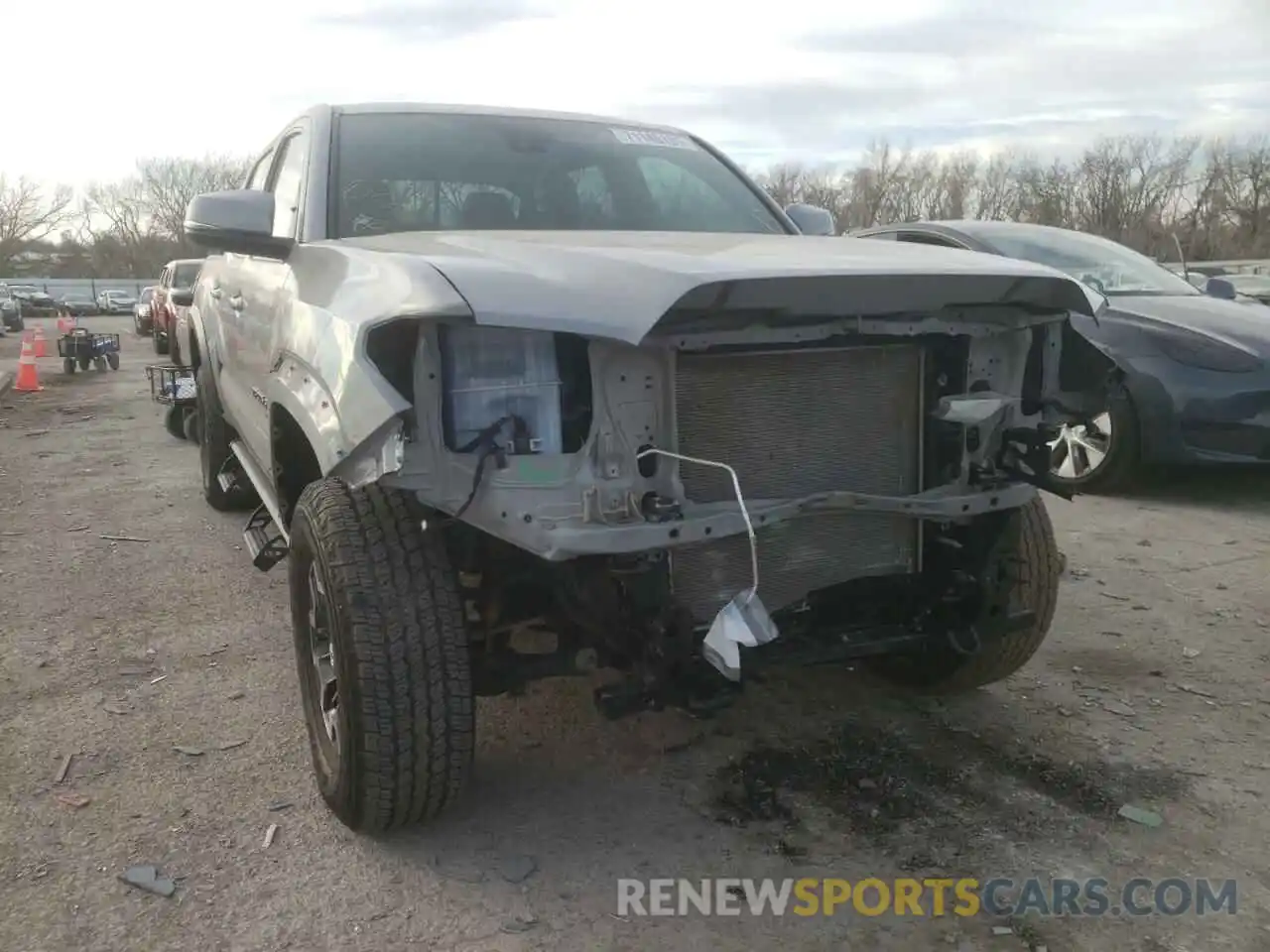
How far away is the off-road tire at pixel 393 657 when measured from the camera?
7.93 feet

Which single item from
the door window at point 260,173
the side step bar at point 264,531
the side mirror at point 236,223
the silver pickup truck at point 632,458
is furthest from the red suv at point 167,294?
the silver pickup truck at point 632,458

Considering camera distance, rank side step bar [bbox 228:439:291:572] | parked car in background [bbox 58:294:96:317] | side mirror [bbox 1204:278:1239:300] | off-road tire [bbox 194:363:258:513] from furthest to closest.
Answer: parked car in background [bbox 58:294:96:317], side mirror [bbox 1204:278:1239:300], off-road tire [bbox 194:363:258:513], side step bar [bbox 228:439:291:572]

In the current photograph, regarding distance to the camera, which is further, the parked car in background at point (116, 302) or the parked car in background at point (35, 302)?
the parked car in background at point (116, 302)

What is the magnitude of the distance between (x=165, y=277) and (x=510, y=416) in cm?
2117

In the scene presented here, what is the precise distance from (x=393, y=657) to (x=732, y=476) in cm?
87

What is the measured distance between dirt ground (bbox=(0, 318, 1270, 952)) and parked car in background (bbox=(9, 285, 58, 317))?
169ft

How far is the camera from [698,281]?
219 cm

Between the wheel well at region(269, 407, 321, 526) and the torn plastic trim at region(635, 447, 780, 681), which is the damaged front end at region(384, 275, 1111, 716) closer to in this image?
the torn plastic trim at region(635, 447, 780, 681)

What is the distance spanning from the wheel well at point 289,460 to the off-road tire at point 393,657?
81 cm

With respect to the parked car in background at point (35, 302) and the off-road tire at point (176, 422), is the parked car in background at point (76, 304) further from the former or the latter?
the off-road tire at point (176, 422)

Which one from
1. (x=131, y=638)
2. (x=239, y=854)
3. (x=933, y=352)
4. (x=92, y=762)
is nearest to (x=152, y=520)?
(x=131, y=638)

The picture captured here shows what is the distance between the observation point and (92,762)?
308 cm

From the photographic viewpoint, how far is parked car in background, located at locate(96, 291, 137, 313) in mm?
50938

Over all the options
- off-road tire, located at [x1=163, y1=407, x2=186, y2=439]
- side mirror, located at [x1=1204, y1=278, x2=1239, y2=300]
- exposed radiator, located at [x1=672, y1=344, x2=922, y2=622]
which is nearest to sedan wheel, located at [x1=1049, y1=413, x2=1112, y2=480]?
side mirror, located at [x1=1204, y1=278, x2=1239, y2=300]
